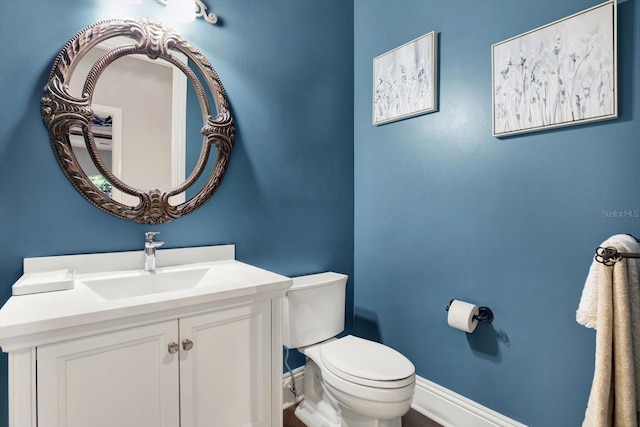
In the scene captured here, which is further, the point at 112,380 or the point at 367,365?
the point at 367,365

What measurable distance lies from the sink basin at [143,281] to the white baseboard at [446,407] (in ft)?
2.90

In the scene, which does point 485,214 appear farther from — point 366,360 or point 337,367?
point 337,367

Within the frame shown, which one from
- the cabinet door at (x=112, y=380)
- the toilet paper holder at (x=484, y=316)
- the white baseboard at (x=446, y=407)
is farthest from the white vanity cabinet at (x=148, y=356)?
the toilet paper holder at (x=484, y=316)

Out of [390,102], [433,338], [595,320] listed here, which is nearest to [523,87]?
[390,102]

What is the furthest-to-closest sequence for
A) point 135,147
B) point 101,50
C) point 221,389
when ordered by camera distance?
point 135,147
point 101,50
point 221,389

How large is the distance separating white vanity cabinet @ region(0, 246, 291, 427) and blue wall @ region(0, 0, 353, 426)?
11.2 inches

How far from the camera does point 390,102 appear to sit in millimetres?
2031

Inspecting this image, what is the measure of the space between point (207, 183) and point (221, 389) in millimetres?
917

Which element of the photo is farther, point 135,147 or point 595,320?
point 135,147

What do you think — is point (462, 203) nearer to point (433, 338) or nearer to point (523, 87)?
point (523, 87)

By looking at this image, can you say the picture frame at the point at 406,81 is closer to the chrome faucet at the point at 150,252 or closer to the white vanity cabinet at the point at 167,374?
the white vanity cabinet at the point at 167,374

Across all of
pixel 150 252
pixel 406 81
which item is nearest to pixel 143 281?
pixel 150 252

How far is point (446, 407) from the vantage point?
5.71 feet

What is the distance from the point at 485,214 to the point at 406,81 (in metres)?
0.90
